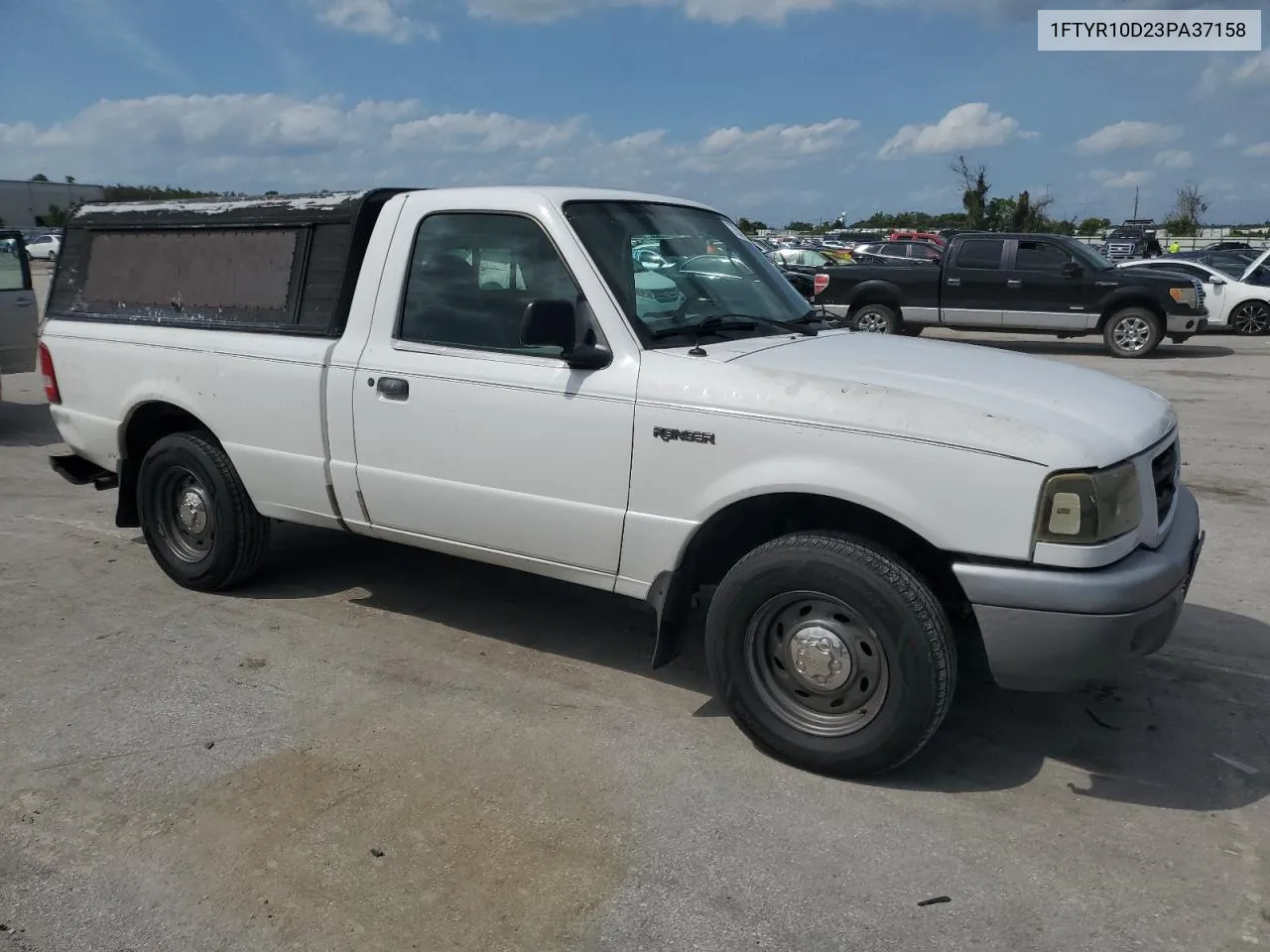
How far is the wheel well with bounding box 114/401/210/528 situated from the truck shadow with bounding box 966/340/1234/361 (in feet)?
43.9

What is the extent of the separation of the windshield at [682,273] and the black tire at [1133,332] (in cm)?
1312

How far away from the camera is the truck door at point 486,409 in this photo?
399cm

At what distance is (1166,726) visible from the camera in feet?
13.1

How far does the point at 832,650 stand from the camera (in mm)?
3578

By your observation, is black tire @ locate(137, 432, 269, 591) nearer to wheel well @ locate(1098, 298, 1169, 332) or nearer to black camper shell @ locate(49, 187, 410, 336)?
black camper shell @ locate(49, 187, 410, 336)

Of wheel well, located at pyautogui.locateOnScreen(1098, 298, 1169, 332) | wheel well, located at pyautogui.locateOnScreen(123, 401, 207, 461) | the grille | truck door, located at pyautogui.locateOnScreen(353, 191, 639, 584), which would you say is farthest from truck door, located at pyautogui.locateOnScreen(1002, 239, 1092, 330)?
wheel well, located at pyautogui.locateOnScreen(123, 401, 207, 461)

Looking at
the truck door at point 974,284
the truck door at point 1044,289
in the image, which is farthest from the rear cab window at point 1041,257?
the truck door at point 974,284

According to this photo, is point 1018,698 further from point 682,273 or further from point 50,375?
point 50,375

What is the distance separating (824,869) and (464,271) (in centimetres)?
272

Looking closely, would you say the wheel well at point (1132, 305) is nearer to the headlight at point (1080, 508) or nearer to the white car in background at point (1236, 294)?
the white car in background at point (1236, 294)

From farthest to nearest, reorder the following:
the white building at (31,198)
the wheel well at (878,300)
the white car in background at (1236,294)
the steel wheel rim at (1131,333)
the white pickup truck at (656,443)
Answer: the white building at (31,198)
the white car in background at (1236,294)
the wheel well at (878,300)
the steel wheel rim at (1131,333)
the white pickup truck at (656,443)

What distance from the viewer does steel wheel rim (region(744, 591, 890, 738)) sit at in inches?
140

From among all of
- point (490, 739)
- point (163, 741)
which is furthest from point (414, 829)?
point (163, 741)

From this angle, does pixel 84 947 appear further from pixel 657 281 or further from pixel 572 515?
pixel 657 281
